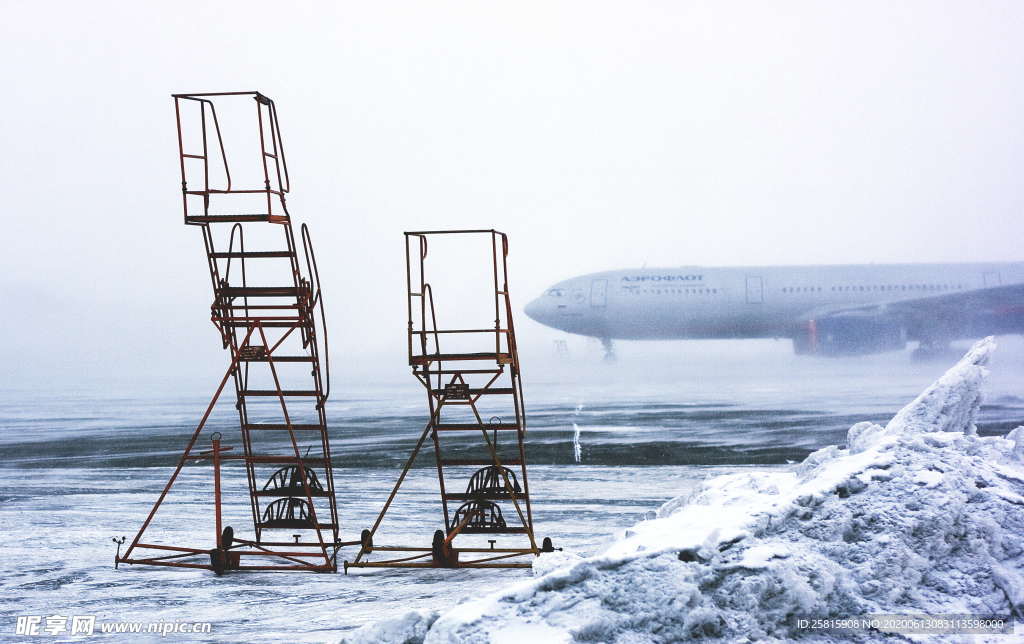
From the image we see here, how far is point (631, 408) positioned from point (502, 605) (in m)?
24.9

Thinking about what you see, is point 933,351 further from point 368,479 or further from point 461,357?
point 461,357

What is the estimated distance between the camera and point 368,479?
16.5m

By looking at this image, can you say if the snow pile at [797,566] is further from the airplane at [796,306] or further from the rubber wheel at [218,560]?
the airplane at [796,306]

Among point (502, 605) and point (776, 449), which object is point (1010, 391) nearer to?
point (776, 449)

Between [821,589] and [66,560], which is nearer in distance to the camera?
[821,589]

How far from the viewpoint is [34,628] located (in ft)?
26.3

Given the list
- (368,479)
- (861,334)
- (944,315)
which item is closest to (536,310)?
(861,334)

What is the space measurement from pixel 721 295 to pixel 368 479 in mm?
30641

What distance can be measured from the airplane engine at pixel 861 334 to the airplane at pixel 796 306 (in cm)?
5

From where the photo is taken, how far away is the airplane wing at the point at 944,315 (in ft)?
141

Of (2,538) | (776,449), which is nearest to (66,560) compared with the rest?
(2,538)

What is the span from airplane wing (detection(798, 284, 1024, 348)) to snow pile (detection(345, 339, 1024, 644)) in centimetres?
3736

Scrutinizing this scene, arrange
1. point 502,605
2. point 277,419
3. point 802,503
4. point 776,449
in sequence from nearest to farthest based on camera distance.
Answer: point 502,605, point 802,503, point 776,449, point 277,419

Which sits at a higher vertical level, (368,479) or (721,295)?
(721,295)
